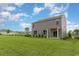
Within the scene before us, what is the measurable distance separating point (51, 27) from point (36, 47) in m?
0.43

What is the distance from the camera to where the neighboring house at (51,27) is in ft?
15.7

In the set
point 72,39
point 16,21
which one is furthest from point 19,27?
point 72,39

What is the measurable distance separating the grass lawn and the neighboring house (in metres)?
0.10

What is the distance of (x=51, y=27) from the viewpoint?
4820mm

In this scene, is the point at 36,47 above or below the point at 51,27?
below

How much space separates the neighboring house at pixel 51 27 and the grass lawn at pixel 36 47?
104 millimetres

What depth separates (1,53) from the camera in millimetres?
4672

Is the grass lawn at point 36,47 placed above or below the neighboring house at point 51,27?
below

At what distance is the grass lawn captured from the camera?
15.4 feet

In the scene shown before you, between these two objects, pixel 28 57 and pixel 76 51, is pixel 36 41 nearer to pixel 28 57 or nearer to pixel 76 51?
pixel 28 57

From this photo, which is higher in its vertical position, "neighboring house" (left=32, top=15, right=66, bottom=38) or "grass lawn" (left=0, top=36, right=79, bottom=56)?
"neighboring house" (left=32, top=15, right=66, bottom=38)

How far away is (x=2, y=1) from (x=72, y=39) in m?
1.35

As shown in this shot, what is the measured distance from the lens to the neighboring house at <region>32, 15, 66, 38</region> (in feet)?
15.7

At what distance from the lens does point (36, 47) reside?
4785mm
